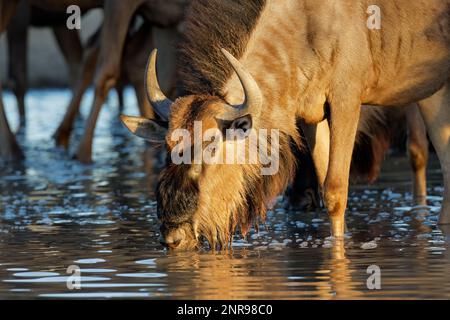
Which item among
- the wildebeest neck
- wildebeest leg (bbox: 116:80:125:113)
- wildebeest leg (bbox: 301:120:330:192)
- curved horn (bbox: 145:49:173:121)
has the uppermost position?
wildebeest leg (bbox: 116:80:125:113)

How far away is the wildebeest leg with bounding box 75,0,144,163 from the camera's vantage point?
15969 millimetres

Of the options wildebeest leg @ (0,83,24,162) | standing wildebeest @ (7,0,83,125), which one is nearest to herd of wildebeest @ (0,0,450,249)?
wildebeest leg @ (0,83,24,162)

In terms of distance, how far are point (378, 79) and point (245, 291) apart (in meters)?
2.96

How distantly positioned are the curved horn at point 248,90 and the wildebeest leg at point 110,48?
661cm

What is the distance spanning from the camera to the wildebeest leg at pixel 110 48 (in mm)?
15969

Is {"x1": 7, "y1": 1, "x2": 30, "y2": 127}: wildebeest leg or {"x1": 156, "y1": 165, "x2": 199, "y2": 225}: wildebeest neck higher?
{"x1": 7, "y1": 1, "x2": 30, "y2": 127}: wildebeest leg

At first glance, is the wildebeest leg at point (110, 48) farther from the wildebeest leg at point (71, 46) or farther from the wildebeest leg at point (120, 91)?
the wildebeest leg at point (120, 91)

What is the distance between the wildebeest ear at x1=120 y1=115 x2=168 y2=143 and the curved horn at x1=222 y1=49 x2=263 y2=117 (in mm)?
598

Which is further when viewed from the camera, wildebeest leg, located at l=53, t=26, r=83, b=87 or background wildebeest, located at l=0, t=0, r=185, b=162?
wildebeest leg, located at l=53, t=26, r=83, b=87

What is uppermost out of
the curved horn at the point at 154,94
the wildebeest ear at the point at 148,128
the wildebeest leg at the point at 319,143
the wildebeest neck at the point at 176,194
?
the curved horn at the point at 154,94

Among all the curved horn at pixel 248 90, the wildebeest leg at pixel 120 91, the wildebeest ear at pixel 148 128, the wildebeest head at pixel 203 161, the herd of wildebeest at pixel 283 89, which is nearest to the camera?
the curved horn at pixel 248 90

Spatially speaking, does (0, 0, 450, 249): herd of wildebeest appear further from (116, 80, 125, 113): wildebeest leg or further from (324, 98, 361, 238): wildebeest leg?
(116, 80, 125, 113): wildebeest leg

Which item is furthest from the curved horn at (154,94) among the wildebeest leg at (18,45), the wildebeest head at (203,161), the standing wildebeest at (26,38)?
the wildebeest leg at (18,45)

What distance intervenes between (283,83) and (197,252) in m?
1.37
